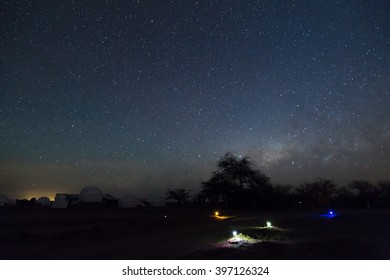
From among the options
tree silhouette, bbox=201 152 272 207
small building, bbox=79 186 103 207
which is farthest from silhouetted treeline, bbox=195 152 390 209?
small building, bbox=79 186 103 207

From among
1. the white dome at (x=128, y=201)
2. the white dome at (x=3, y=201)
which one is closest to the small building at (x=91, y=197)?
the white dome at (x=128, y=201)

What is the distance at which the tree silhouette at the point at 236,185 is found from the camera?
5822 cm

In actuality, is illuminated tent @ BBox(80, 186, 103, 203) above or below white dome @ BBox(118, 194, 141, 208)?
above

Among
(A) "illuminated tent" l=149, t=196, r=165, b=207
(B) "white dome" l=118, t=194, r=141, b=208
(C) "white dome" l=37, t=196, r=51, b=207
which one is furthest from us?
(A) "illuminated tent" l=149, t=196, r=165, b=207

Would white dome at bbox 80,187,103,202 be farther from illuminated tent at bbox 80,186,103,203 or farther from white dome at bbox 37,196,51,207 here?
white dome at bbox 37,196,51,207

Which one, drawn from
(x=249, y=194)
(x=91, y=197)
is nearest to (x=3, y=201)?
(x=91, y=197)

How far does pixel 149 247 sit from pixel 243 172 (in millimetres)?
54549

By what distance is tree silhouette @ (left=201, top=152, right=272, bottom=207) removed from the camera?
58.2 metres

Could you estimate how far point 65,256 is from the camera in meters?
10.9

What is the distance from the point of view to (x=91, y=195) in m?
68.1

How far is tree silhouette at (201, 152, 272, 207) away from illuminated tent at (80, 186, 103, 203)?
2281 centimetres
